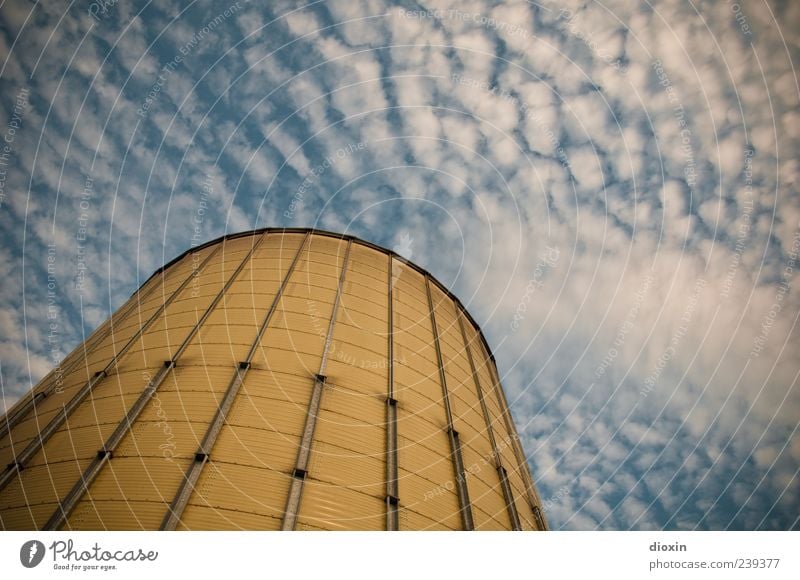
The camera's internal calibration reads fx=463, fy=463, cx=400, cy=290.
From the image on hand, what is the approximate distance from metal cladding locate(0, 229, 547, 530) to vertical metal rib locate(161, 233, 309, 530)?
0.06 ft

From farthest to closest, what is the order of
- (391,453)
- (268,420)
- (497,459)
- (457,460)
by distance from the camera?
(497,459), (457,460), (391,453), (268,420)

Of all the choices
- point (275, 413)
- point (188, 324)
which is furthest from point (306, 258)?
point (275, 413)

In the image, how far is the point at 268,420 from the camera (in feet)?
22.0

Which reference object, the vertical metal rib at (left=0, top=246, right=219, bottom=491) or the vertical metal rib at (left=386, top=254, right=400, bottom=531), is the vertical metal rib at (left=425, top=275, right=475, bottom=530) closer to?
the vertical metal rib at (left=386, top=254, right=400, bottom=531)

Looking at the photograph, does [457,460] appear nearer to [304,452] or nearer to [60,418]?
[304,452]

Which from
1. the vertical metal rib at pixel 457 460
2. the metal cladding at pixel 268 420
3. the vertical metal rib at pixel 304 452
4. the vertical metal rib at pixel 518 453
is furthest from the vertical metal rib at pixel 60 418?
the vertical metal rib at pixel 518 453

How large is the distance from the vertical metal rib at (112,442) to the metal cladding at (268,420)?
2 centimetres

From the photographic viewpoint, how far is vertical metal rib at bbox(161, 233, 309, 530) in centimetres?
538

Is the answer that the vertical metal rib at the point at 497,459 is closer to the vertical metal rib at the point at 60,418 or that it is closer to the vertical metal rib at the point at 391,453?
the vertical metal rib at the point at 391,453

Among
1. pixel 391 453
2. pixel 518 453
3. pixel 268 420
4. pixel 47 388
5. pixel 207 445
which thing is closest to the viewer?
pixel 207 445
